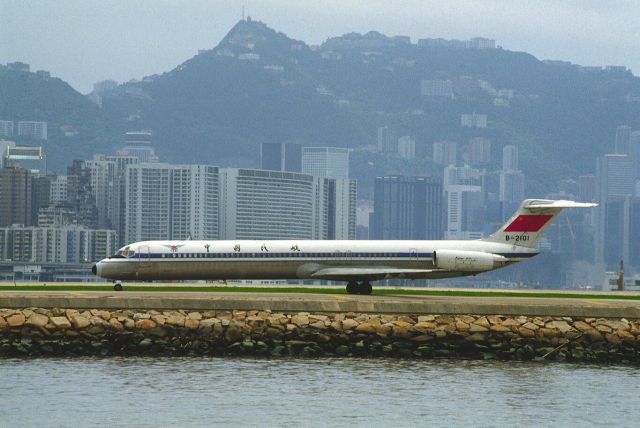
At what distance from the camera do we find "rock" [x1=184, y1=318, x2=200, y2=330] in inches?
2288

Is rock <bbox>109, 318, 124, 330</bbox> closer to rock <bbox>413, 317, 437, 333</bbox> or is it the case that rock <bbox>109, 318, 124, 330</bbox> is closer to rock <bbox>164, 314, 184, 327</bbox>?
rock <bbox>164, 314, 184, 327</bbox>

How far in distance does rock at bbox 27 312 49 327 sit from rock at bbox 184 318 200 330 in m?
5.87

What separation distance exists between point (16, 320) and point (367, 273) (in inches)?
892

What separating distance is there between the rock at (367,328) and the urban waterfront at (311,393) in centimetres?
156

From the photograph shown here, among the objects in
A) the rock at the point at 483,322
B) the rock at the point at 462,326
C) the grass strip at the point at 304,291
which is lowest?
the rock at the point at 462,326

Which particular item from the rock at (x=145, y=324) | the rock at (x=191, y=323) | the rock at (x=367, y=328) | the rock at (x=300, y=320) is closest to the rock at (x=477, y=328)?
the rock at (x=367, y=328)

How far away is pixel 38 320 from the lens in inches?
2283

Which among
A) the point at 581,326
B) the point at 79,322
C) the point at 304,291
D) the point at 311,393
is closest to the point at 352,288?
the point at 304,291

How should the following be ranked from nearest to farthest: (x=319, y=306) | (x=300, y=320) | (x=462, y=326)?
(x=462, y=326)
(x=300, y=320)
(x=319, y=306)

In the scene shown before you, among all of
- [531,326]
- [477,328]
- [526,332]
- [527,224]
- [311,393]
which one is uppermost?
[527,224]

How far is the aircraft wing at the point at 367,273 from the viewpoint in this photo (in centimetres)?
7438

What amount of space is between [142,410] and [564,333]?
783 inches

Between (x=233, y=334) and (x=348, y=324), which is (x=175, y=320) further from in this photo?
(x=348, y=324)

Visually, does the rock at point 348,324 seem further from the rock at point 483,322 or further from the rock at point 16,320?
the rock at point 16,320
